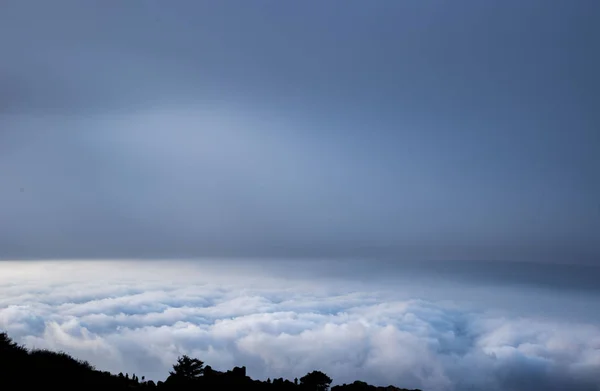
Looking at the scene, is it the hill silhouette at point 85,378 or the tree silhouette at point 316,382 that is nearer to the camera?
the hill silhouette at point 85,378

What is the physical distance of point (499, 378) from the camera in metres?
129

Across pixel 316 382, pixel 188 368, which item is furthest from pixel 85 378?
pixel 316 382

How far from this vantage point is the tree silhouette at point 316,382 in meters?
22.7

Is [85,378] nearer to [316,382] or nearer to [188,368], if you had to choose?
[188,368]

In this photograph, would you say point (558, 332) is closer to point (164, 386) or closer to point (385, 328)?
point (385, 328)

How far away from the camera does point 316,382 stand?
23.7 m

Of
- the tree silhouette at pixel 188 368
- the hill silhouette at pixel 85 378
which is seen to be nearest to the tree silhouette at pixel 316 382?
the hill silhouette at pixel 85 378

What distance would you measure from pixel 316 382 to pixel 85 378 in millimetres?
10306

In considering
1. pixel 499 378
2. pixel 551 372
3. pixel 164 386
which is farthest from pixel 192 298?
pixel 164 386

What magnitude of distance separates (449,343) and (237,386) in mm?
134925

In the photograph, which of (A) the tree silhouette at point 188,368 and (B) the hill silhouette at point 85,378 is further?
(A) the tree silhouette at point 188,368

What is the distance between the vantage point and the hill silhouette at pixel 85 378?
16.5 meters

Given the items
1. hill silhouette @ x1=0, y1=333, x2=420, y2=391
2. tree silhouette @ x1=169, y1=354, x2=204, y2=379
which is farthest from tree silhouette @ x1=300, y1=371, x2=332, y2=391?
tree silhouette @ x1=169, y1=354, x2=204, y2=379

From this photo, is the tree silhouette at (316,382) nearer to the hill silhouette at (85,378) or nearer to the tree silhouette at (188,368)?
the hill silhouette at (85,378)
